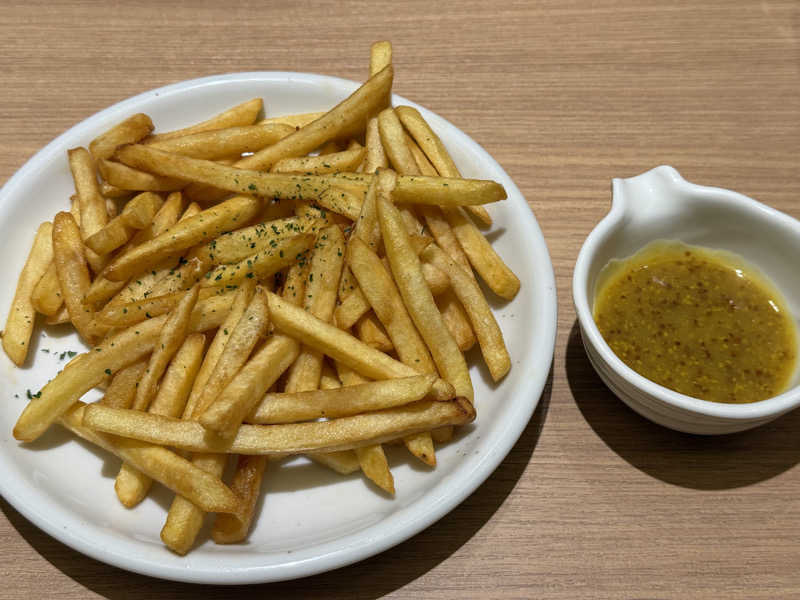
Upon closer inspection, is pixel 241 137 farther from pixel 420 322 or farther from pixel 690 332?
pixel 690 332

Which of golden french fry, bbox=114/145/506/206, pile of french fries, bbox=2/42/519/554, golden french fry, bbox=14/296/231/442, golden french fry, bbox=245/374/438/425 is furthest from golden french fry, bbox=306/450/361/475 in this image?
golden french fry, bbox=114/145/506/206

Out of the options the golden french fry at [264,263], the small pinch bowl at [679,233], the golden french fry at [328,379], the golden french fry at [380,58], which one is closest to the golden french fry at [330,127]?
the golden french fry at [380,58]

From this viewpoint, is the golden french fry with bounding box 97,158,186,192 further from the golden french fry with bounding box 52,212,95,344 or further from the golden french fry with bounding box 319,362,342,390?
the golden french fry with bounding box 319,362,342,390

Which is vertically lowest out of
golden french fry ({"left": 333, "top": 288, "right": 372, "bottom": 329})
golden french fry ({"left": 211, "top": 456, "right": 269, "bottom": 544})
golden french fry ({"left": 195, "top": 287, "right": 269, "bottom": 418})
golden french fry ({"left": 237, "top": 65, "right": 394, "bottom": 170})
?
golden french fry ({"left": 211, "top": 456, "right": 269, "bottom": 544})

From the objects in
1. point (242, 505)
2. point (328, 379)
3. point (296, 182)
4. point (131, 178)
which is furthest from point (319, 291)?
point (131, 178)

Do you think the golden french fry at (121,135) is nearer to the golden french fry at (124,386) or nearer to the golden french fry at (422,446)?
the golden french fry at (124,386)

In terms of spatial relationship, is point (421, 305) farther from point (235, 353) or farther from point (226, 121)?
point (226, 121)
